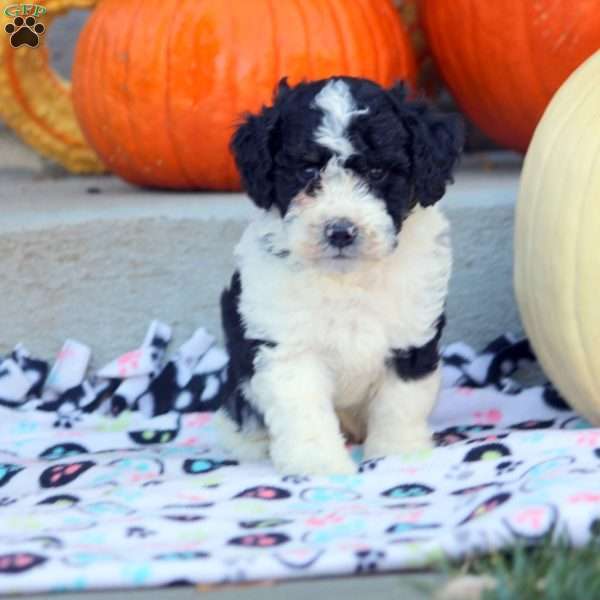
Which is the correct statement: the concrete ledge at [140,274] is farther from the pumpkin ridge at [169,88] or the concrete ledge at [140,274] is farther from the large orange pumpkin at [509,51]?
the large orange pumpkin at [509,51]

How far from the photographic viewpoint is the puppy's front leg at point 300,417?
372 cm

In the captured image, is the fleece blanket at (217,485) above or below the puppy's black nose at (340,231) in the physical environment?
below

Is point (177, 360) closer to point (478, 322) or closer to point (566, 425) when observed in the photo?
point (478, 322)

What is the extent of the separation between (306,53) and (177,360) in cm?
124

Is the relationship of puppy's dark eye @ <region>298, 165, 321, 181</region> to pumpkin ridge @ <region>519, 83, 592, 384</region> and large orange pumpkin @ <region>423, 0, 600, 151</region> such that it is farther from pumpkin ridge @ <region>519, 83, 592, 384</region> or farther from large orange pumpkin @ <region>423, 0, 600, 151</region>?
large orange pumpkin @ <region>423, 0, 600, 151</region>

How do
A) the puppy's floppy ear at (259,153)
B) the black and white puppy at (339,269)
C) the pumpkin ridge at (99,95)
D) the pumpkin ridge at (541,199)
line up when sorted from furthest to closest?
the pumpkin ridge at (99,95) → the pumpkin ridge at (541,199) → the puppy's floppy ear at (259,153) → the black and white puppy at (339,269)

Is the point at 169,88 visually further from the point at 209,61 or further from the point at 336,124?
the point at 336,124

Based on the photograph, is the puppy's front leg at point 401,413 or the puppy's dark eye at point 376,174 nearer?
the puppy's dark eye at point 376,174

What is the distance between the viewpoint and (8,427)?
4562 millimetres

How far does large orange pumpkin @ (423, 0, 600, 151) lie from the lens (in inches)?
197

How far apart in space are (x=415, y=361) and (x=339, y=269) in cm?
42

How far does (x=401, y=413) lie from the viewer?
3.90 meters

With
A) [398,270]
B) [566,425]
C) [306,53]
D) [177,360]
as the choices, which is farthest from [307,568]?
[306,53]

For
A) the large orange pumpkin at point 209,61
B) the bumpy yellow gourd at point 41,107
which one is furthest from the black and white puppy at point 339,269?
the bumpy yellow gourd at point 41,107
